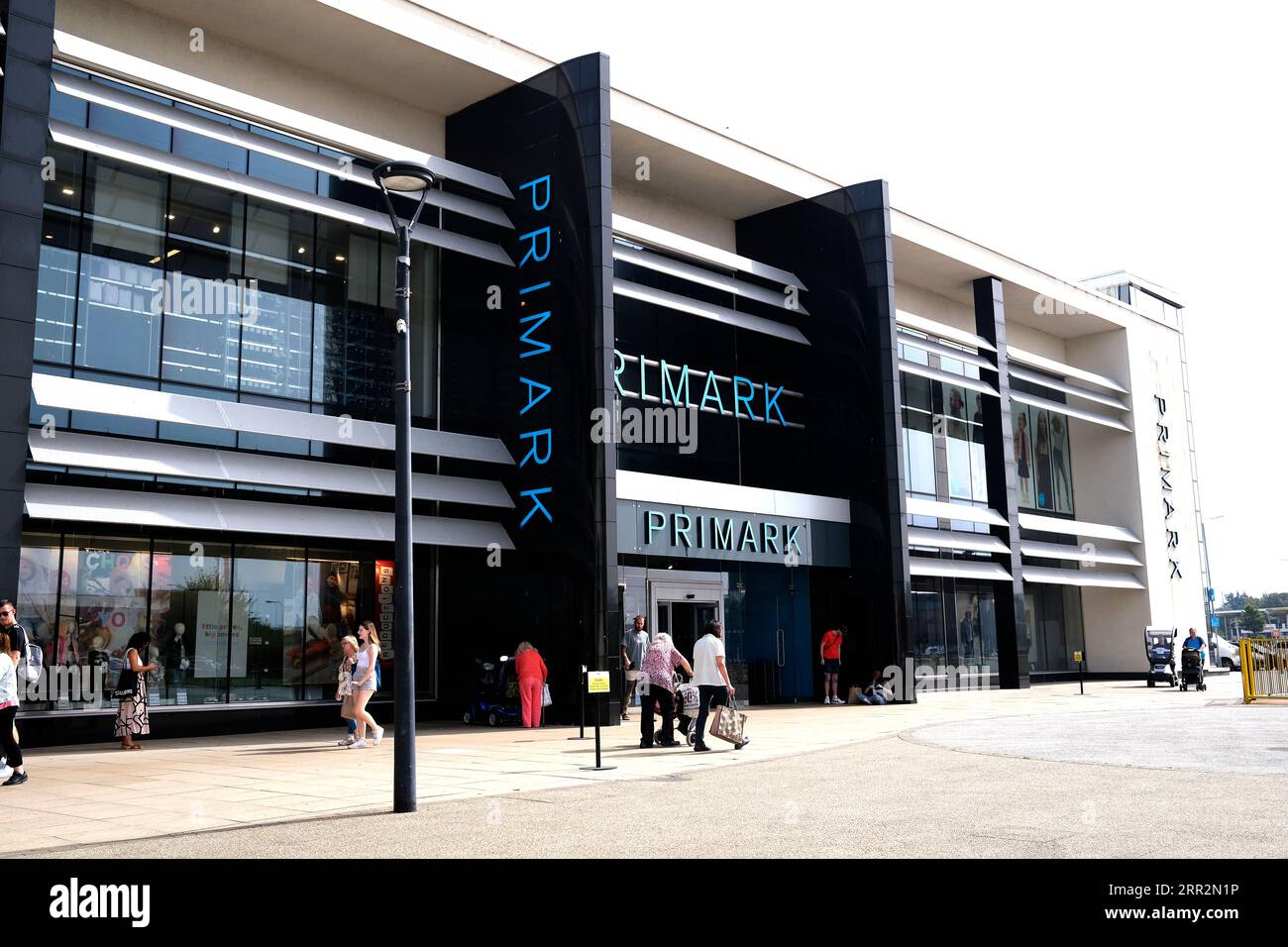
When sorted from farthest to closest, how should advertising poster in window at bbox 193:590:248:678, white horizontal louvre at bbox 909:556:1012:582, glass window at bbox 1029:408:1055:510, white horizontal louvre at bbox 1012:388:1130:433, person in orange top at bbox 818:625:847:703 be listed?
glass window at bbox 1029:408:1055:510 < white horizontal louvre at bbox 1012:388:1130:433 < white horizontal louvre at bbox 909:556:1012:582 < person in orange top at bbox 818:625:847:703 < advertising poster in window at bbox 193:590:248:678

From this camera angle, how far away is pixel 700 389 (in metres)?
28.6

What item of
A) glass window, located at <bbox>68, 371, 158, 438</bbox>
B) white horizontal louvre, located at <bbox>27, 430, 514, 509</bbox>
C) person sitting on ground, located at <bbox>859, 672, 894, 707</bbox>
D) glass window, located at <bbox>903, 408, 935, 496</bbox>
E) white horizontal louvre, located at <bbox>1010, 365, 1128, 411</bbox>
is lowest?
person sitting on ground, located at <bbox>859, 672, 894, 707</bbox>

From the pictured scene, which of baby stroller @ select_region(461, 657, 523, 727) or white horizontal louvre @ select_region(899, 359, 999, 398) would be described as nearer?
baby stroller @ select_region(461, 657, 523, 727)

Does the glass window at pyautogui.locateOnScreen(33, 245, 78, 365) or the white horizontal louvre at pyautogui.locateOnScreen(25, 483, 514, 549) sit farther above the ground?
the glass window at pyautogui.locateOnScreen(33, 245, 78, 365)

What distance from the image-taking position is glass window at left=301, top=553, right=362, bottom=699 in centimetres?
2155

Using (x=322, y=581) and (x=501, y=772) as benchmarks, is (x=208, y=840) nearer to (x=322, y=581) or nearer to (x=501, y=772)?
(x=501, y=772)

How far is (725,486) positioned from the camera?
87.6ft

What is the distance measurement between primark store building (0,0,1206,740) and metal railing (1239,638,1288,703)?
7.73 metres

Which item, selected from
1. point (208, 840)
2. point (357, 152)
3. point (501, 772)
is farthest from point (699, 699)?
point (357, 152)

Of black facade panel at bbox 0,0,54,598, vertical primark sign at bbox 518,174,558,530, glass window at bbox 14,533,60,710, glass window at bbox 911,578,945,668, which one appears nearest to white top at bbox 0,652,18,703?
black facade panel at bbox 0,0,54,598

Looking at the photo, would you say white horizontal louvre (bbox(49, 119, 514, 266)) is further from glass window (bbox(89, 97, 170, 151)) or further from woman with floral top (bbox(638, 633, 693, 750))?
woman with floral top (bbox(638, 633, 693, 750))

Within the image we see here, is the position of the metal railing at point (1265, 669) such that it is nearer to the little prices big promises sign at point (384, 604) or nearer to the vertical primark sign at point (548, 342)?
the vertical primark sign at point (548, 342)

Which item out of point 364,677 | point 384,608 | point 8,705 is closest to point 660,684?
point 364,677
